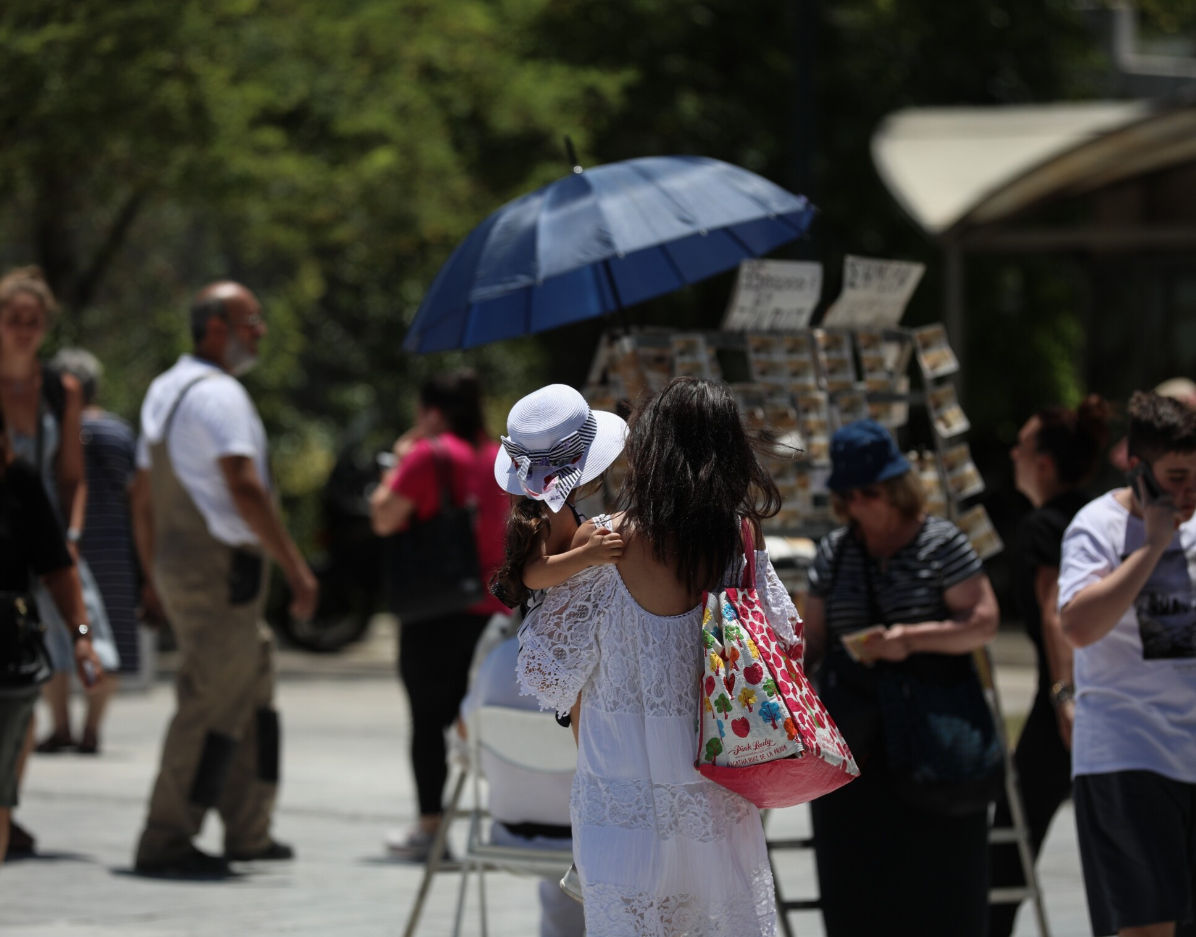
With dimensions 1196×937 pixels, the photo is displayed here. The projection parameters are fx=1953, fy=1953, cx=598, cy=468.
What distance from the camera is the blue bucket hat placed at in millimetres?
5125

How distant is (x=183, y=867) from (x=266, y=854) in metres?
0.47

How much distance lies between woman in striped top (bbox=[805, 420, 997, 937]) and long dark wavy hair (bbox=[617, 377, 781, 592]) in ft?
3.96

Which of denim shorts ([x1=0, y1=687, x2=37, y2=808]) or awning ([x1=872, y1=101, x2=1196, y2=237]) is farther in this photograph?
awning ([x1=872, y1=101, x2=1196, y2=237])

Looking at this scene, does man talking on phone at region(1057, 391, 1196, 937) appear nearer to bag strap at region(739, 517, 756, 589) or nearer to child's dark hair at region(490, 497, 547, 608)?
bag strap at region(739, 517, 756, 589)

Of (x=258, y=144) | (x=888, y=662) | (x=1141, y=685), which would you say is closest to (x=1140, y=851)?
(x=1141, y=685)

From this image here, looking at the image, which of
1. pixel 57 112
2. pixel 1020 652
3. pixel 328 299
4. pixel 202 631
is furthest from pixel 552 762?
pixel 328 299

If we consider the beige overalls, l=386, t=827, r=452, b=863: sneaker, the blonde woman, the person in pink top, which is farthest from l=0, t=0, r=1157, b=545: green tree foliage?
the beige overalls

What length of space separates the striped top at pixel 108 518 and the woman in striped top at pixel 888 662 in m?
5.99

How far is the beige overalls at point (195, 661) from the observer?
735 cm

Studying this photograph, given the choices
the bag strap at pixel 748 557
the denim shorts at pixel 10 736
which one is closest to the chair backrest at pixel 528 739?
the bag strap at pixel 748 557

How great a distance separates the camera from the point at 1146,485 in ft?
15.6

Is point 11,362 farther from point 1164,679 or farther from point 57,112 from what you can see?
point 57,112

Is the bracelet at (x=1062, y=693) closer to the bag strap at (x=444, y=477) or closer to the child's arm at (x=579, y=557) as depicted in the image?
the child's arm at (x=579, y=557)

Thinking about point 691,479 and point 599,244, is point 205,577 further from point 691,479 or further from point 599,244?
point 691,479
